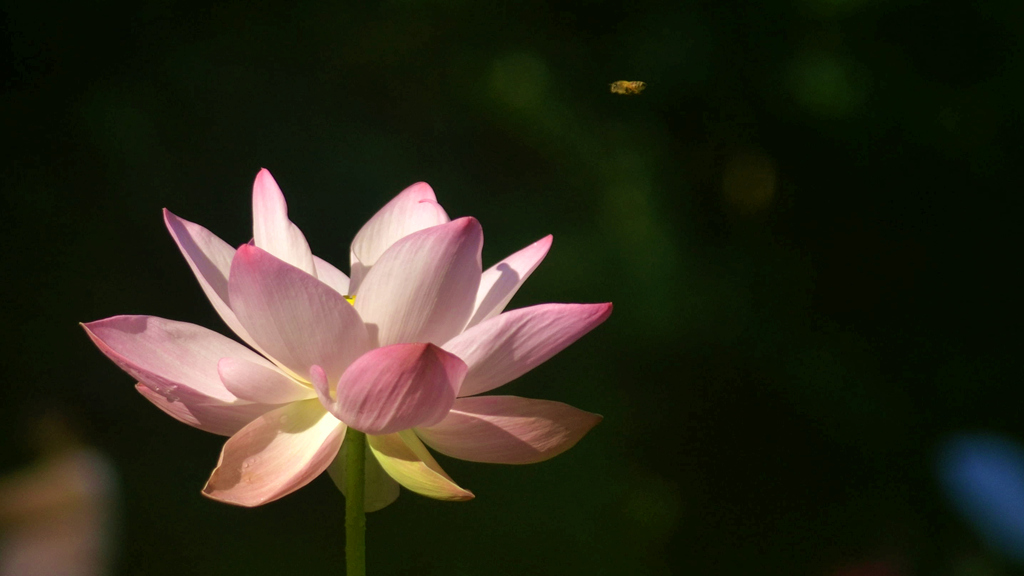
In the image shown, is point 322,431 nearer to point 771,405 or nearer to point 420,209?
point 420,209

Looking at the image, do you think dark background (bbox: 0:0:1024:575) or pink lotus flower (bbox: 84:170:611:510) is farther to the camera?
dark background (bbox: 0:0:1024:575)

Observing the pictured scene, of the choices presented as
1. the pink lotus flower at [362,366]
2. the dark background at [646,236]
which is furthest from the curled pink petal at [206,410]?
the dark background at [646,236]

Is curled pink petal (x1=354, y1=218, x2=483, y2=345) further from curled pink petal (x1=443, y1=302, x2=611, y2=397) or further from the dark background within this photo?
the dark background

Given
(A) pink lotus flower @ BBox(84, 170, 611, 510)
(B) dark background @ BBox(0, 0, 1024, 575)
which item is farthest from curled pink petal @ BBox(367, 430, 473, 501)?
(B) dark background @ BBox(0, 0, 1024, 575)

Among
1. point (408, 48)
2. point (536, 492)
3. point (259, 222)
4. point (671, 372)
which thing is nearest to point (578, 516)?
point (536, 492)

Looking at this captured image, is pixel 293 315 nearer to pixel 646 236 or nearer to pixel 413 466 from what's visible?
pixel 413 466
